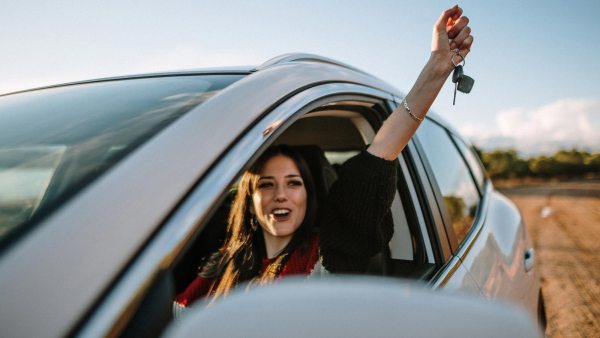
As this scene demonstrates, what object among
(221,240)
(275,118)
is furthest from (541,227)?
(275,118)

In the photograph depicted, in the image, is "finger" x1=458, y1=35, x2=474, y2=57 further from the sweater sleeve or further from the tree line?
the tree line

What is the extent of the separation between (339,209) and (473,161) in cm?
181

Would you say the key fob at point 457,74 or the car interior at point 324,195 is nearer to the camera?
the key fob at point 457,74

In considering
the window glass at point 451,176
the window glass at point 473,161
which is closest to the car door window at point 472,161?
the window glass at point 473,161

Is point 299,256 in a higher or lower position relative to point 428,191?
lower

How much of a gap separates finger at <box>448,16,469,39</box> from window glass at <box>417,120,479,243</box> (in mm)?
492

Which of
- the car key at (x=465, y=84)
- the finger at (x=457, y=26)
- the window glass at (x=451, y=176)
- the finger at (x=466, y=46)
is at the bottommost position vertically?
the window glass at (x=451, y=176)

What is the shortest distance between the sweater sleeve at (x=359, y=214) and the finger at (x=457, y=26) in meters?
0.54

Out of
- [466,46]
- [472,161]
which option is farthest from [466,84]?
[472,161]

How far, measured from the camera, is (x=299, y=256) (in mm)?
1731

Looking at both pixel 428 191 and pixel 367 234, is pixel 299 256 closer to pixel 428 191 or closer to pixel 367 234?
pixel 367 234

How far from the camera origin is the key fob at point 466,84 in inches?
62.3

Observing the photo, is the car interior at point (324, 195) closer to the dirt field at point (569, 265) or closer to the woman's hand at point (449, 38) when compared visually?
the woman's hand at point (449, 38)

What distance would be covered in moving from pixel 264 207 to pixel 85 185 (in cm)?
116
